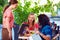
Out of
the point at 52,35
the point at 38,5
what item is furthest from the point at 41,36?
the point at 38,5

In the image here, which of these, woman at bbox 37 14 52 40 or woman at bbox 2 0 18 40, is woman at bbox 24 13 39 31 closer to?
woman at bbox 37 14 52 40

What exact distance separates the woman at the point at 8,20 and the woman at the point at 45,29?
0.32 m

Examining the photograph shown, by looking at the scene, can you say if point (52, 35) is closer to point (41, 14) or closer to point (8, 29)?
point (41, 14)

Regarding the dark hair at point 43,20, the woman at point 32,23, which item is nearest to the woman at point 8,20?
the woman at point 32,23

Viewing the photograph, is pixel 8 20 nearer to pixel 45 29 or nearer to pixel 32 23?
pixel 32 23

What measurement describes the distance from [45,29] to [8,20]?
0.44m

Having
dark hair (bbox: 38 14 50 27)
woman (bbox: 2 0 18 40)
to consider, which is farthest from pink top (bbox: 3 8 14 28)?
dark hair (bbox: 38 14 50 27)

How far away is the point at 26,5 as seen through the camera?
126 inches

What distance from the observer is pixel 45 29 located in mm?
3223

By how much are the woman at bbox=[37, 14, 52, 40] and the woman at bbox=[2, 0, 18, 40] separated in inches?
12.7

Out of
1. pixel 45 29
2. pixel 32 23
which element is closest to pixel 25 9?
pixel 32 23

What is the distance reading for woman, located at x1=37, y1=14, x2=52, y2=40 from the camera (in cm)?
321

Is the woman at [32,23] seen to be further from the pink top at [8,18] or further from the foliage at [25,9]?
the pink top at [8,18]

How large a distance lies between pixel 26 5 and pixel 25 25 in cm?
23
